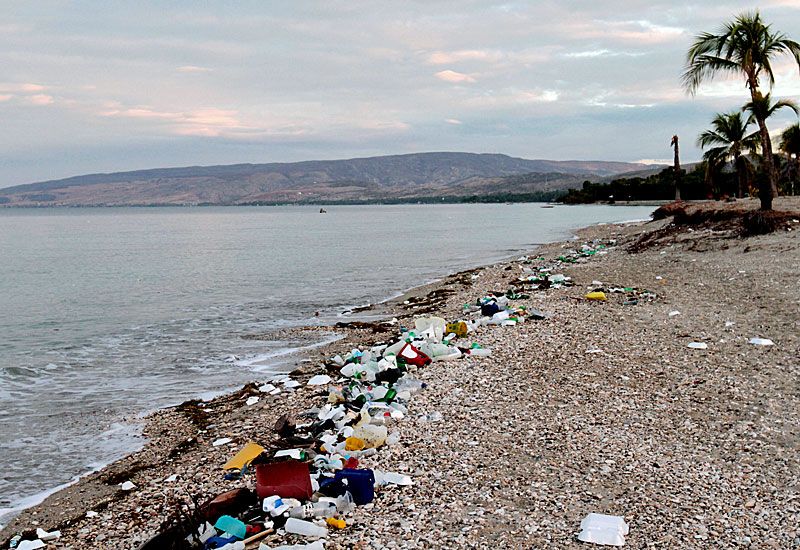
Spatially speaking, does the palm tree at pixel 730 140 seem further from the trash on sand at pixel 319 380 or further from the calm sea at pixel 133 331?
the trash on sand at pixel 319 380

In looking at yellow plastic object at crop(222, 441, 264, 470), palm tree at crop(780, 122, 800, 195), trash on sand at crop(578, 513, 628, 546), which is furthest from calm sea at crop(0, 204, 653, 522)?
palm tree at crop(780, 122, 800, 195)

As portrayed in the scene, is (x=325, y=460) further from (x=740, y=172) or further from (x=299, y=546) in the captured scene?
(x=740, y=172)

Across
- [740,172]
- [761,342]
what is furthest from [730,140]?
[761,342]

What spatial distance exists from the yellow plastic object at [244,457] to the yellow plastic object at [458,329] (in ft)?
14.1

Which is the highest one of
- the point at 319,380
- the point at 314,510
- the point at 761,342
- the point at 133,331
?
the point at 761,342

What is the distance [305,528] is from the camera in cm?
385

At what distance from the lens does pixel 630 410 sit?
5.79 meters

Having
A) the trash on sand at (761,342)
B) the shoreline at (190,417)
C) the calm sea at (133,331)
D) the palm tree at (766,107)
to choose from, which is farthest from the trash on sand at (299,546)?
the palm tree at (766,107)

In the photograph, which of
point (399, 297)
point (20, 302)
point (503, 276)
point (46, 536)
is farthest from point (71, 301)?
point (46, 536)

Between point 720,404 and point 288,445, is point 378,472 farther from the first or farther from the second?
point 720,404

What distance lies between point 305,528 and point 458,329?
19.1 feet

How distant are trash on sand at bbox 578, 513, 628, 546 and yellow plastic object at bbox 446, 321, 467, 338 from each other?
5460mm

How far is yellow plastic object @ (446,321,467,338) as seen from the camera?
30.7ft

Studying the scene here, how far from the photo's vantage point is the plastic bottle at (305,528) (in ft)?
12.6
